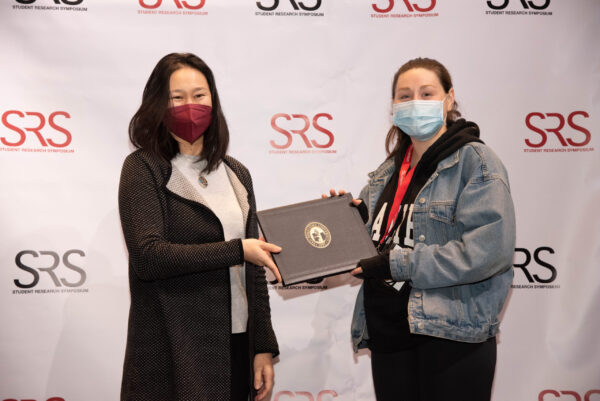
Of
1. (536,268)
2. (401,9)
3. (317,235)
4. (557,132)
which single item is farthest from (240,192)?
(557,132)

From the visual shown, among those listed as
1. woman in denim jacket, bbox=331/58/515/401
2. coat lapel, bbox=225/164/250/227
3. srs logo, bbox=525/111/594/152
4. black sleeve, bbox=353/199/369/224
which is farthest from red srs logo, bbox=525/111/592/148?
coat lapel, bbox=225/164/250/227

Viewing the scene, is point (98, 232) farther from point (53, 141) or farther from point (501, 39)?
point (501, 39)

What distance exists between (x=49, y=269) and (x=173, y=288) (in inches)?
53.2

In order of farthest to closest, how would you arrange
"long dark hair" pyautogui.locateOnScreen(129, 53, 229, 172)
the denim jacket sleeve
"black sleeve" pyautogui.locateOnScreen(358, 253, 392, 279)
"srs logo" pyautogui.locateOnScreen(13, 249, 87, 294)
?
"srs logo" pyautogui.locateOnScreen(13, 249, 87, 294) → "long dark hair" pyautogui.locateOnScreen(129, 53, 229, 172) → "black sleeve" pyautogui.locateOnScreen(358, 253, 392, 279) → the denim jacket sleeve

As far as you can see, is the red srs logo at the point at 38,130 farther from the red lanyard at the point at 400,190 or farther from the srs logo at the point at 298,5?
the red lanyard at the point at 400,190

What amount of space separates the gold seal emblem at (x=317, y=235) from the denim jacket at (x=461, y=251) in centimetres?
27

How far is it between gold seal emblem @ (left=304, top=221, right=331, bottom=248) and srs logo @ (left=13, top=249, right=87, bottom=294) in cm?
149

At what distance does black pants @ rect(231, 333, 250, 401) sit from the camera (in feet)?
6.19

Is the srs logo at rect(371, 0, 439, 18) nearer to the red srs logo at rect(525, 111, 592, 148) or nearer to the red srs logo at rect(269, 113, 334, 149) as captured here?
the red srs logo at rect(269, 113, 334, 149)

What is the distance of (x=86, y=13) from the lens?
2.79 metres

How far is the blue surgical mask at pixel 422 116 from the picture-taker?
196 centimetres

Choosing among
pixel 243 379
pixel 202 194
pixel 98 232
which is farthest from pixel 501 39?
pixel 98 232

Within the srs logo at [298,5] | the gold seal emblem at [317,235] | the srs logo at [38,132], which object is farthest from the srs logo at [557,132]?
the srs logo at [38,132]

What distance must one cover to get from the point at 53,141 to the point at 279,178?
48.1 inches
